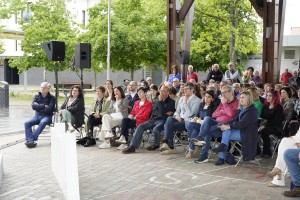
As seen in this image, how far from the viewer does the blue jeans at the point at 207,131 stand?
29.1ft

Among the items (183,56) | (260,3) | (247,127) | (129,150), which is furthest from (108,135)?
(260,3)

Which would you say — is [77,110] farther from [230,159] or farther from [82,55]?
[230,159]

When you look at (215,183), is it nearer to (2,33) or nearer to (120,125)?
(120,125)

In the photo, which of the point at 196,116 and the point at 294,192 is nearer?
the point at 294,192

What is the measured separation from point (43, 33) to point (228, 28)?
37.0 ft

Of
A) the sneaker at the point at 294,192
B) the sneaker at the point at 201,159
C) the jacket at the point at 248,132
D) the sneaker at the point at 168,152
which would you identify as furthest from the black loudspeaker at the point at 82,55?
the sneaker at the point at 294,192

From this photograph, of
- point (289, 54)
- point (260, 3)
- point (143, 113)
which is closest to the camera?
point (143, 113)

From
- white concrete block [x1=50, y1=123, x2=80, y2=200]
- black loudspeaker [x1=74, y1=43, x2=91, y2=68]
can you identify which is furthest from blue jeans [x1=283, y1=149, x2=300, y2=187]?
black loudspeaker [x1=74, y1=43, x2=91, y2=68]

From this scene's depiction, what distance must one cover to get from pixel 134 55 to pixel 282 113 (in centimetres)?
2137

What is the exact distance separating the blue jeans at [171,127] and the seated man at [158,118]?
1.01 ft

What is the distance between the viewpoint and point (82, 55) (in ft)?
44.3

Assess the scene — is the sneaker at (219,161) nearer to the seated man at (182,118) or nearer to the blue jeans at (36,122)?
the seated man at (182,118)

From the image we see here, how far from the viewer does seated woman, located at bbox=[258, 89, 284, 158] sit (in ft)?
30.1

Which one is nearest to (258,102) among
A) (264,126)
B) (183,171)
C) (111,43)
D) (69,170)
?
(264,126)
